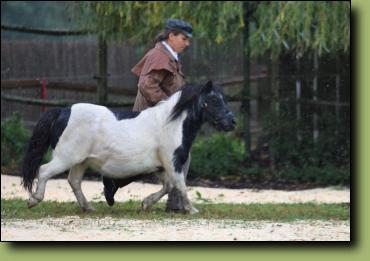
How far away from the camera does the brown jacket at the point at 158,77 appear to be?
927 centimetres

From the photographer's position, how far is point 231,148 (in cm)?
1587

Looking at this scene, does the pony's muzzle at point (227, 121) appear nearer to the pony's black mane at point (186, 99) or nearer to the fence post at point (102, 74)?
the pony's black mane at point (186, 99)

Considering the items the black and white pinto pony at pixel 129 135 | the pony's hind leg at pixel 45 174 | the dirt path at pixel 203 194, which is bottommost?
the dirt path at pixel 203 194

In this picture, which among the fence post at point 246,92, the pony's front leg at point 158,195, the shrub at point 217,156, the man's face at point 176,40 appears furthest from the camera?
the fence post at point 246,92

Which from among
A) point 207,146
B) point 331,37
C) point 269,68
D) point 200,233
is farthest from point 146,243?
point 269,68

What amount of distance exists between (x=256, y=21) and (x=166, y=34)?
5.99 meters

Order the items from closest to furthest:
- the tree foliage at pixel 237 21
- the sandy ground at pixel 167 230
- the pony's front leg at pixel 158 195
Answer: the sandy ground at pixel 167 230
the pony's front leg at pixel 158 195
the tree foliage at pixel 237 21

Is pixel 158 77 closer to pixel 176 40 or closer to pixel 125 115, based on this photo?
pixel 176 40

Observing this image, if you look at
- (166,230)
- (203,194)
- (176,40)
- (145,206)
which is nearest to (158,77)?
(176,40)

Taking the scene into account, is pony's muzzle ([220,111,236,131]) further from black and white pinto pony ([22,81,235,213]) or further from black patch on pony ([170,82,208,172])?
black patch on pony ([170,82,208,172])

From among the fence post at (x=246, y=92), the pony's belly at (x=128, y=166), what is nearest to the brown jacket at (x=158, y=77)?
the pony's belly at (x=128, y=166)

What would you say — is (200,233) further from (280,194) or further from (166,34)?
(280,194)

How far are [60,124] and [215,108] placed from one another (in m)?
1.34

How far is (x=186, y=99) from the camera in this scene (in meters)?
9.03
